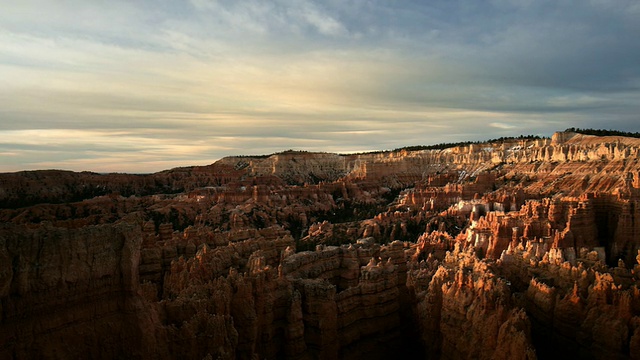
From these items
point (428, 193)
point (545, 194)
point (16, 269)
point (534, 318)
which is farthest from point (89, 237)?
point (428, 193)

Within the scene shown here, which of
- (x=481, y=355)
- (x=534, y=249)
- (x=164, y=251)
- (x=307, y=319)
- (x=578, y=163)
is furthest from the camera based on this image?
(x=578, y=163)

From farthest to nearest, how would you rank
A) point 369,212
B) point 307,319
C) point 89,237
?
point 369,212, point 307,319, point 89,237

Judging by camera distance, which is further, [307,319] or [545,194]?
[545,194]

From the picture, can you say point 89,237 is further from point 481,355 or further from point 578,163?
point 578,163

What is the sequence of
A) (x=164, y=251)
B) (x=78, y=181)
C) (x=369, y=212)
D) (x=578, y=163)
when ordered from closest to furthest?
(x=164, y=251) < (x=369, y=212) < (x=578, y=163) < (x=78, y=181)

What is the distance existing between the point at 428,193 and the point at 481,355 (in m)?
51.3

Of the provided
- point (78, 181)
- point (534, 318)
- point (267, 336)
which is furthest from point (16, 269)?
point (78, 181)

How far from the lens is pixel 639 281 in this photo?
43.0 feet

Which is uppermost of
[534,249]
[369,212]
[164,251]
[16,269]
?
[16,269]

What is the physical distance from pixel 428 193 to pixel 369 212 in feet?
29.3

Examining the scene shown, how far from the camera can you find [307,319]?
1260cm

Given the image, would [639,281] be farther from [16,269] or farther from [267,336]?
[16,269]

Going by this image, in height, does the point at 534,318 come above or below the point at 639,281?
below

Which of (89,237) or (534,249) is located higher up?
(89,237)
